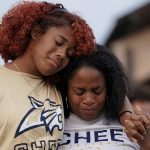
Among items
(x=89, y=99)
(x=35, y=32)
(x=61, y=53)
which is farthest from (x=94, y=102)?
(x=35, y=32)

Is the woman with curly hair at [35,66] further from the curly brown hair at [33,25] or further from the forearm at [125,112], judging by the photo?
the forearm at [125,112]

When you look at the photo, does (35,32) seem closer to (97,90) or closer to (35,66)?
(35,66)

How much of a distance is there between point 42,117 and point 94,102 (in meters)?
0.34

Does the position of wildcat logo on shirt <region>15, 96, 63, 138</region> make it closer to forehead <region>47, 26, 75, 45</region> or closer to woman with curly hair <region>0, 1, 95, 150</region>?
woman with curly hair <region>0, 1, 95, 150</region>

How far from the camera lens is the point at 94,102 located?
3336 mm

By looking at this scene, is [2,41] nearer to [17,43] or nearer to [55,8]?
[17,43]

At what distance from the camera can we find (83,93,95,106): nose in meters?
3.32

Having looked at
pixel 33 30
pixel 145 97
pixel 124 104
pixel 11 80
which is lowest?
pixel 145 97

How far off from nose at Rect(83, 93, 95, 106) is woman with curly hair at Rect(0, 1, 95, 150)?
0.14 meters

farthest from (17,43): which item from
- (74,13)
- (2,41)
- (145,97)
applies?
(145,97)

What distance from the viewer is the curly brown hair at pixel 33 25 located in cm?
329

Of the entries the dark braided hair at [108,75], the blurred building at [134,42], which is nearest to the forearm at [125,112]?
the dark braided hair at [108,75]

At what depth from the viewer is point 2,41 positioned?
339cm

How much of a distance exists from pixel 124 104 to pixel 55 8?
65cm
